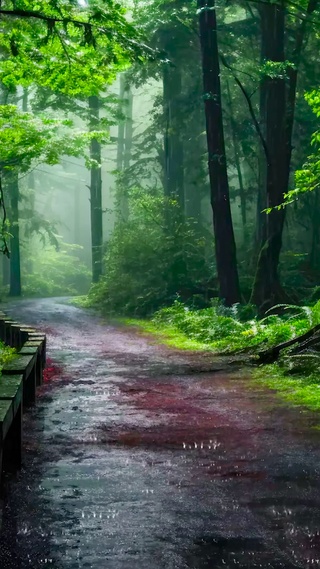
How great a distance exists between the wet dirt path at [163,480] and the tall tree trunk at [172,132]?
17942mm

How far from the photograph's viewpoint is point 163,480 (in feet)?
15.7

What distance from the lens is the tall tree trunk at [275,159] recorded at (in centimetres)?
1600

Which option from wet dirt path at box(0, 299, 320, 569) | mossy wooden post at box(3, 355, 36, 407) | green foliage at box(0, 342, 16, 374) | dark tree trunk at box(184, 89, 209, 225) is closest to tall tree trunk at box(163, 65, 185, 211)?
dark tree trunk at box(184, 89, 209, 225)

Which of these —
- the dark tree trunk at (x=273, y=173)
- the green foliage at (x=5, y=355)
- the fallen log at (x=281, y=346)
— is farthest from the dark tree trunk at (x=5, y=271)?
the green foliage at (x=5, y=355)

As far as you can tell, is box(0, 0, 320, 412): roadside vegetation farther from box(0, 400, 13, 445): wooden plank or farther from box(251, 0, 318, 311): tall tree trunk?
box(0, 400, 13, 445): wooden plank

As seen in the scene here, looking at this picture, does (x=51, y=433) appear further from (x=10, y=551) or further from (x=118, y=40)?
(x=118, y=40)

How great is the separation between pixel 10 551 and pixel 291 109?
14.7 m

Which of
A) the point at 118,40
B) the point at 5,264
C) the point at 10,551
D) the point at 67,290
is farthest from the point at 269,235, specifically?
the point at 67,290

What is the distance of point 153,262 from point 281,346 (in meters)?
13.1

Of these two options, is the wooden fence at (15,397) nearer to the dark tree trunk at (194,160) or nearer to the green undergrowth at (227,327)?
the green undergrowth at (227,327)

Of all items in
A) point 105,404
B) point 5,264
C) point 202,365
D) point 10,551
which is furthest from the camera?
point 5,264

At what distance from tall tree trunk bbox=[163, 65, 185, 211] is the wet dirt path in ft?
58.9

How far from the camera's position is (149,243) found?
23.3 m

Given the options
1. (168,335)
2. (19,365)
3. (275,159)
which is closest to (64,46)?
(19,365)
